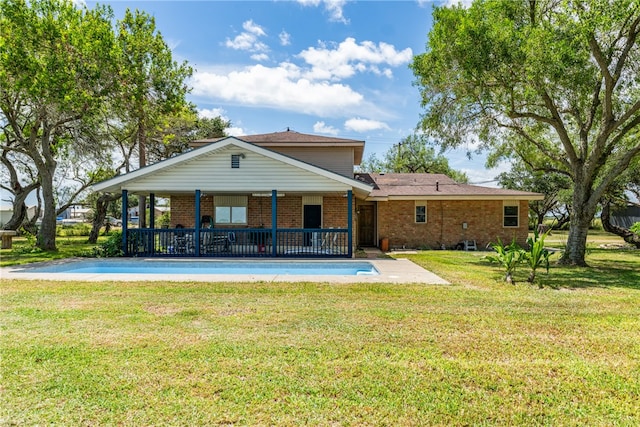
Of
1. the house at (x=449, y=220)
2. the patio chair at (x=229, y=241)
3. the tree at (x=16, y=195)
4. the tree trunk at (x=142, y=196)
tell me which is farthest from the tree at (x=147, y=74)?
the house at (x=449, y=220)

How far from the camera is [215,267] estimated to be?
1259cm

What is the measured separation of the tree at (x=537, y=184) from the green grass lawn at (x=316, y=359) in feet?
113

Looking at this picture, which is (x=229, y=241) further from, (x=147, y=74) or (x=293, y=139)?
(x=147, y=74)

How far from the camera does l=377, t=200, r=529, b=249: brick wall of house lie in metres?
19.7

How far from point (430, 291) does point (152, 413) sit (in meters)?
6.08

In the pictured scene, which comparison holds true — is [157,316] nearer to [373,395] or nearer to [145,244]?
[373,395]

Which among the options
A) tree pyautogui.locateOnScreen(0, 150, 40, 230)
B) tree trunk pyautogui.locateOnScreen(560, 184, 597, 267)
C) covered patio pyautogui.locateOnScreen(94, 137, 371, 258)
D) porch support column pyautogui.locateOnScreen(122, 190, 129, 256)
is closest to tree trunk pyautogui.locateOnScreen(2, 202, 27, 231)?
tree pyautogui.locateOnScreen(0, 150, 40, 230)

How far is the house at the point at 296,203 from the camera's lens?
553 inches

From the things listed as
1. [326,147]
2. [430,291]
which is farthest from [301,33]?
[430,291]

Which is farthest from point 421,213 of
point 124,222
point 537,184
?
point 537,184

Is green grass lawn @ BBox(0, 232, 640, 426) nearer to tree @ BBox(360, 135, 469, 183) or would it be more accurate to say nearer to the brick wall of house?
the brick wall of house

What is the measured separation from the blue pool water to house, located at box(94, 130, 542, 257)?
1.48 m

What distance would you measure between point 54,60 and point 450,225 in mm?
18255

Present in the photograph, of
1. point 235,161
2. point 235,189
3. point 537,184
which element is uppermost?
point 537,184
